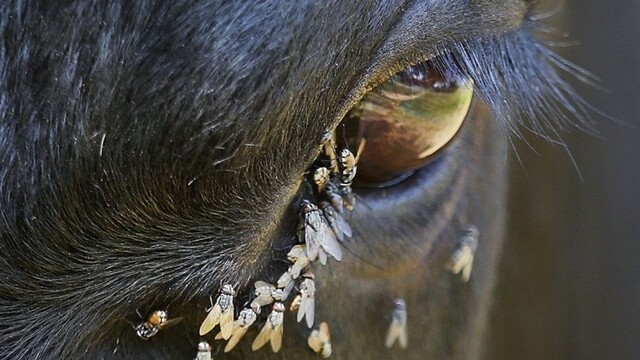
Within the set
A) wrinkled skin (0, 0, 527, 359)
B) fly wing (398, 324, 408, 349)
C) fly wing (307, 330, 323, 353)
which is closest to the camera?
wrinkled skin (0, 0, 527, 359)

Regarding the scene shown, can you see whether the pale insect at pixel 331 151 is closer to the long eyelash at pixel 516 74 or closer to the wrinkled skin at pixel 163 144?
the wrinkled skin at pixel 163 144

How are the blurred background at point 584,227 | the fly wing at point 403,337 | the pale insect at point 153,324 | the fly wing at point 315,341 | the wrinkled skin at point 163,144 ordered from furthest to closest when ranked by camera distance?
the blurred background at point 584,227
the fly wing at point 403,337
the fly wing at point 315,341
the pale insect at point 153,324
the wrinkled skin at point 163,144

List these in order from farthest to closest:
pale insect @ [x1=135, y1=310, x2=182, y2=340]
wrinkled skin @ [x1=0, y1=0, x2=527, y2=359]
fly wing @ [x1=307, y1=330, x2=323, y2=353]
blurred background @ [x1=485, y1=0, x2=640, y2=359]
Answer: blurred background @ [x1=485, y1=0, x2=640, y2=359], fly wing @ [x1=307, y1=330, x2=323, y2=353], pale insect @ [x1=135, y1=310, x2=182, y2=340], wrinkled skin @ [x1=0, y1=0, x2=527, y2=359]

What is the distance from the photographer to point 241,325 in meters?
0.67

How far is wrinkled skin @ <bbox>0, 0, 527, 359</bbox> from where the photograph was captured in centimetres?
52

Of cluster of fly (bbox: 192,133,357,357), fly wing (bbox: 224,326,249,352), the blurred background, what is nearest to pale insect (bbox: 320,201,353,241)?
cluster of fly (bbox: 192,133,357,357)

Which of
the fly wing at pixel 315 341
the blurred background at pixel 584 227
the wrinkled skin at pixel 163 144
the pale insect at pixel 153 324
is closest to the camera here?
the wrinkled skin at pixel 163 144

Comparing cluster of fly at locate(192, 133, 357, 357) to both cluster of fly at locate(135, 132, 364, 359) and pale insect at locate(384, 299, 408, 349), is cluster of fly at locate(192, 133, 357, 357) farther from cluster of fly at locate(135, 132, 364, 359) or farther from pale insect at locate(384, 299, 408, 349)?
pale insect at locate(384, 299, 408, 349)

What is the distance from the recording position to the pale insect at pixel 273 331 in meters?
0.68

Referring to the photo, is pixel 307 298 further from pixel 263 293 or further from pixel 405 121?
pixel 405 121

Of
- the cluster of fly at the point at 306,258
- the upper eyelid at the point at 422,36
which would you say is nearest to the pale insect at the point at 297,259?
the cluster of fly at the point at 306,258

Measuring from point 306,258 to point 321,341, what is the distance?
10 centimetres

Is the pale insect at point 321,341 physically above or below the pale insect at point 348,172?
below

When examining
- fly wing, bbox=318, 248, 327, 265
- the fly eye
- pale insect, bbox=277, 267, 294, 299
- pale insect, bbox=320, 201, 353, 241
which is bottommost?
pale insect, bbox=277, 267, 294, 299
